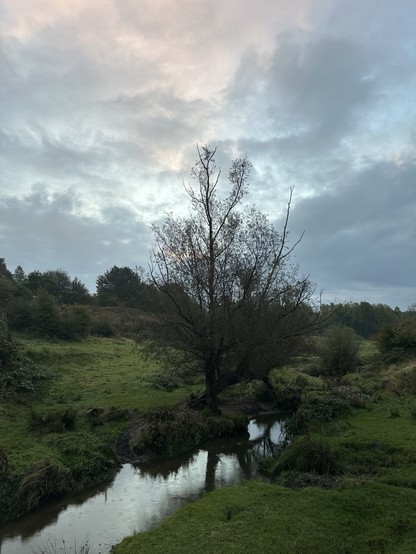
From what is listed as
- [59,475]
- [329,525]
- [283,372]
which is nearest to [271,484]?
[329,525]

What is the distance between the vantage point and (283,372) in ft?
133

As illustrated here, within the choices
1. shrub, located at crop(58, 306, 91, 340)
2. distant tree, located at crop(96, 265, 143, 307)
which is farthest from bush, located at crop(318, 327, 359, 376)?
distant tree, located at crop(96, 265, 143, 307)

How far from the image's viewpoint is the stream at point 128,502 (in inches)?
445

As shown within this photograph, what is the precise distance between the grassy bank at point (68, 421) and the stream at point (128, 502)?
66 cm

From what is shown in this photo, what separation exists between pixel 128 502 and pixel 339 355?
35.3m

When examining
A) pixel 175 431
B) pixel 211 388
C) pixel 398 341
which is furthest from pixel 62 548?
pixel 398 341

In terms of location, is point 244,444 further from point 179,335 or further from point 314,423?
point 179,335

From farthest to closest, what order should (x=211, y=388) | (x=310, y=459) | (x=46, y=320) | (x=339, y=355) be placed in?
1. (x=339, y=355)
2. (x=46, y=320)
3. (x=211, y=388)
4. (x=310, y=459)

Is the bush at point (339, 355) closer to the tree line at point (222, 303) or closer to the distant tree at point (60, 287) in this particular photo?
the tree line at point (222, 303)

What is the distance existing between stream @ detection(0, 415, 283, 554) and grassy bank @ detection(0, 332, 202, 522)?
0.66m

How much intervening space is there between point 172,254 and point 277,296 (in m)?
6.49

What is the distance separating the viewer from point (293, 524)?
10.1 metres

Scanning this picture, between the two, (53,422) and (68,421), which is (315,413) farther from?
(53,422)

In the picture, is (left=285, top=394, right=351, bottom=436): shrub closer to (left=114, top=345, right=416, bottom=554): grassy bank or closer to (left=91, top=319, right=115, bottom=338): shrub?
(left=114, top=345, right=416, bottom=554): grassy bank
